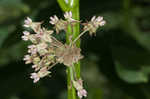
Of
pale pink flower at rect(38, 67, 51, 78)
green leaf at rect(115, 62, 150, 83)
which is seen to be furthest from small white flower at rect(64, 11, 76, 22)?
green leaf at rect(115, 62, 150, 83)

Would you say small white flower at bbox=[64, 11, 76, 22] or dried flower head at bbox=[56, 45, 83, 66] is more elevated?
small white flower at bbox=[64, 11, 76, 22]

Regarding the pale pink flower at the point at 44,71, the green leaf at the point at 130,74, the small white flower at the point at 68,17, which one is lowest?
the green leaf at the point at 130,74

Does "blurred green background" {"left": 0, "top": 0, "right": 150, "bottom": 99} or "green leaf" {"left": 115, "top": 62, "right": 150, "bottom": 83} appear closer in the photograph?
"green leaf" {"left": 115, "top": 62, "right": 150, "bottom": 83}

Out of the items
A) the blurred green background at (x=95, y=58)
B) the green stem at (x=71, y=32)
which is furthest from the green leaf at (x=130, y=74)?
the green stem at (x=71, y=32)

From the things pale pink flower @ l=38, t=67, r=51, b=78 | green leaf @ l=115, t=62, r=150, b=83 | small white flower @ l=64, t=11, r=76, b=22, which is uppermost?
small white flower @ l=64, t=11, r=76, b=22

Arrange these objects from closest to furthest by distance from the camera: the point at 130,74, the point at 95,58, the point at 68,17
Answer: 1. the point at 68,17
2. the point at 130,74
3. the point at 95,58

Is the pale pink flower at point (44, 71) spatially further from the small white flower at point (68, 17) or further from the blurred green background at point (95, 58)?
the blurred green background at point (95, 58)

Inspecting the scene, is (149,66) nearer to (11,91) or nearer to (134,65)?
(134,65)

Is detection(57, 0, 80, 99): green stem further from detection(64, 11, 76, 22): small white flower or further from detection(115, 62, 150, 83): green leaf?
detection(115, 62, 150, 83): green leaf

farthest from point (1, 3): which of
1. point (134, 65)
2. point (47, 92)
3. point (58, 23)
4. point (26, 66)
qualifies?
point (58, 23)

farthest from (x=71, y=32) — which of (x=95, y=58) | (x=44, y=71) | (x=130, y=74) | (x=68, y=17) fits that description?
(x=95, y=58)

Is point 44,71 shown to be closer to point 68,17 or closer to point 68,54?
point 68,54

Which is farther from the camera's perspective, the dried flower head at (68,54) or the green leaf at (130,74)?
the green leaf at (130,74)
